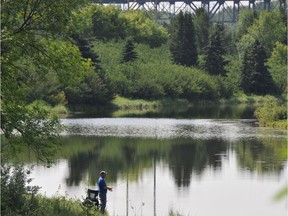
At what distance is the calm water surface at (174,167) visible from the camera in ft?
90.5

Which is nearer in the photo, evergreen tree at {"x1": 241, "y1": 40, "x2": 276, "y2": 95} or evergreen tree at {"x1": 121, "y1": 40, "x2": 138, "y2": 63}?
evergreen tree at {"x1": 121, "y1": 40, "x2": 138, "y2": 63}

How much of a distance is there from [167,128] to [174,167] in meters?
22.1

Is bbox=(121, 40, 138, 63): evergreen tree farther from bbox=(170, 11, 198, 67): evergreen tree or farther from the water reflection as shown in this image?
the water reflection

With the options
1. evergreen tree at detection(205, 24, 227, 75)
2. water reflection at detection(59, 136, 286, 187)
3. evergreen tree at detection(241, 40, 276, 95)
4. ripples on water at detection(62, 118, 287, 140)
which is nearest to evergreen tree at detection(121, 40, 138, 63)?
evergreen tree at detection(205, 24, 227, 75)

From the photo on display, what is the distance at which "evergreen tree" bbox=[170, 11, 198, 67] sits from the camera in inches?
4552

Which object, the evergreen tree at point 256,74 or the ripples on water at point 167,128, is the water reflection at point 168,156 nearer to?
the ripples on water at point 167,128

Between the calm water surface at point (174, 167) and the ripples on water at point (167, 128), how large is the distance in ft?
0.26

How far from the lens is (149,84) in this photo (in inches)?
3770

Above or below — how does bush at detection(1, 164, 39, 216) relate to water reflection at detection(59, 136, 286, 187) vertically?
above

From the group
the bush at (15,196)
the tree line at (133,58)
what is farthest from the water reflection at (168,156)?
the bush at (15,196)

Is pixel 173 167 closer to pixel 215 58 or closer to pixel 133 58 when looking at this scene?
pixel 133 58

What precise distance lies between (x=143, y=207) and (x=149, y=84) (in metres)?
69.7

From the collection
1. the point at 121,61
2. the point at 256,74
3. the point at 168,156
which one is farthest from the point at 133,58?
the point at 168,156

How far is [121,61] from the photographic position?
347 ft
